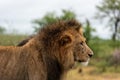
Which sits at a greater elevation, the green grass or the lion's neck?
the lion's neck

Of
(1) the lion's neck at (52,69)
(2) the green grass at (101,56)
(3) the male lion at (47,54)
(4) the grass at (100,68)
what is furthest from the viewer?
(2) the green grass at (101,56)

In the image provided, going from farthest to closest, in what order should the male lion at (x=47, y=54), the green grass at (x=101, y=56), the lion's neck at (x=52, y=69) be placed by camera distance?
the green grass at (x=101, y=56) → the lion's neck at (x=52, y=69) → the male lion at (x=47, y=54)

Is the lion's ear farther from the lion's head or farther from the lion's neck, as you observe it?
the lion's neck

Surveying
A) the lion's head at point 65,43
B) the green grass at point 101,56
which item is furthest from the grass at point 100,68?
the lion's head at point 65,43

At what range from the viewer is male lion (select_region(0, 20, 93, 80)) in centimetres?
743

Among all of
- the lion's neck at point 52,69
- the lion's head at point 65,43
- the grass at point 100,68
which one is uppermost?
the lion's head at point 65,43

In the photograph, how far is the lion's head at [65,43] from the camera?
7.56 meters

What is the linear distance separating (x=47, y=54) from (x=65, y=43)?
0.31 metres

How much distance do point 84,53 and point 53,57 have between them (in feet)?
1.56

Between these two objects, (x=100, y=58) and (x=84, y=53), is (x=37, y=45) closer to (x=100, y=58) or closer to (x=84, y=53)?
(x=84, y=53)

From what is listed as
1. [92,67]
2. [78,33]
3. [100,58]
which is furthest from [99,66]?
[78,33]

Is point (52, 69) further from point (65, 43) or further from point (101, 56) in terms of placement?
point (101, 56)

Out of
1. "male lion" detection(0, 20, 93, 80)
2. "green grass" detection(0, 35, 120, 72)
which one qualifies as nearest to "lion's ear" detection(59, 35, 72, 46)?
"male lion" detection(0, 20, 93, 80)

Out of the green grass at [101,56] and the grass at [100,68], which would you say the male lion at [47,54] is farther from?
the green grass at [101,56]
